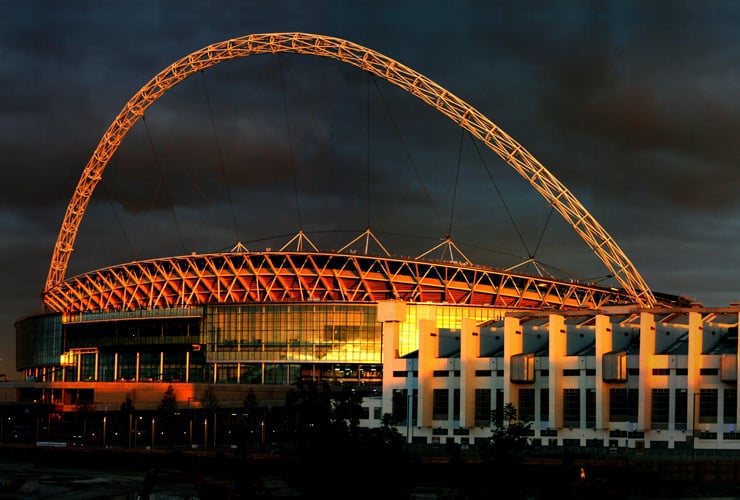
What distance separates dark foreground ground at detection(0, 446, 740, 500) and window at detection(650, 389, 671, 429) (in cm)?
1126

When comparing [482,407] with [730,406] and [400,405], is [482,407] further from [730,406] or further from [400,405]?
[730,406]

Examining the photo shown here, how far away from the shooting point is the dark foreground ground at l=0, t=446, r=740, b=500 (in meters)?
58.0

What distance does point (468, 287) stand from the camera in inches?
6339

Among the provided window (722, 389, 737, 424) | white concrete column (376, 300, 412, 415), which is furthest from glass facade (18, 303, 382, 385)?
window (722, 389, 737, 424)

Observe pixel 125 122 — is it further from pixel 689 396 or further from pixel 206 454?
pixel 689 396

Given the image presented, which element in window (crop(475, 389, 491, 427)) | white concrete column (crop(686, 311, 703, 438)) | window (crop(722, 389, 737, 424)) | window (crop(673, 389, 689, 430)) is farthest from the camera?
window (crop(475, 389, 491, 427))

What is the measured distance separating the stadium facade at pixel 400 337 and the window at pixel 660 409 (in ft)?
0.40

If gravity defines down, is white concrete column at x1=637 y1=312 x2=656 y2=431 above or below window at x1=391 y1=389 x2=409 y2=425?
above

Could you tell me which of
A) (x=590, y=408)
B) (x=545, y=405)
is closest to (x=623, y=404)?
(x=590, y=408)

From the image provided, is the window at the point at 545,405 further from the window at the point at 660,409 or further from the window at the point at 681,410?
the window at the point at 681,410

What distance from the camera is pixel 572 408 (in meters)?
98.6

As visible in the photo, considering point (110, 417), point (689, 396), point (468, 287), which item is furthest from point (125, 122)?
point (689, 396)

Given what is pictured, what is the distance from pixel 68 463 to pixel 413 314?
57.3m

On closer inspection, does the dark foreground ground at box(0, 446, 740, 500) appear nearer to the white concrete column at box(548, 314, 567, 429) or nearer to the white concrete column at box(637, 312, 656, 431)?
the white concrete column at box(637, 312, 656, 431)
